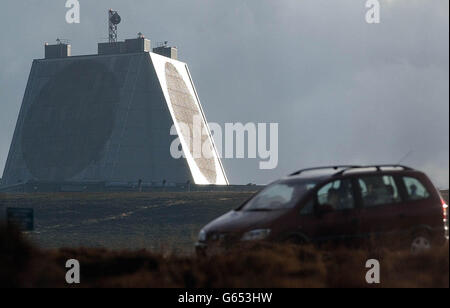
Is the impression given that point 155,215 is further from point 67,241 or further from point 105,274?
point 105,274

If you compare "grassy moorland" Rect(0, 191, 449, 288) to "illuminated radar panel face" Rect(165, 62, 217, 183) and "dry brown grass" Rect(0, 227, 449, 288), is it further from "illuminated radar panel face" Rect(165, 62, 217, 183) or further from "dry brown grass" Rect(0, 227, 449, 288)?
"illuminated radar panel face" Rect(165, 62, 217, 183)

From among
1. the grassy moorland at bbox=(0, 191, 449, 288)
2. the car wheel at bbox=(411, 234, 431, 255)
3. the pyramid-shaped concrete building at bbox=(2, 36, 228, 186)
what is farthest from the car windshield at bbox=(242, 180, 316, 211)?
the pyramid-shaped concrete building at bbox=(2, 36, 228, 186)

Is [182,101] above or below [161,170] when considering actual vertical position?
above

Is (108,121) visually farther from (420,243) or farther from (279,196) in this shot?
(420,243)

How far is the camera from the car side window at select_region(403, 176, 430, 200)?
17516 mm

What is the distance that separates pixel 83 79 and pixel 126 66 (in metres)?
5.02

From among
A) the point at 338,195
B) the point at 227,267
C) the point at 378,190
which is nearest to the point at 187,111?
the point at 378,190

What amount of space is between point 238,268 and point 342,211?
3036 mm

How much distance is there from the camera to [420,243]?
17.2 meters

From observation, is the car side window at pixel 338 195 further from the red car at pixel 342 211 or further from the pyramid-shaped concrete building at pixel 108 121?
the pyramid-shaped concrete building at pixel 108 121
